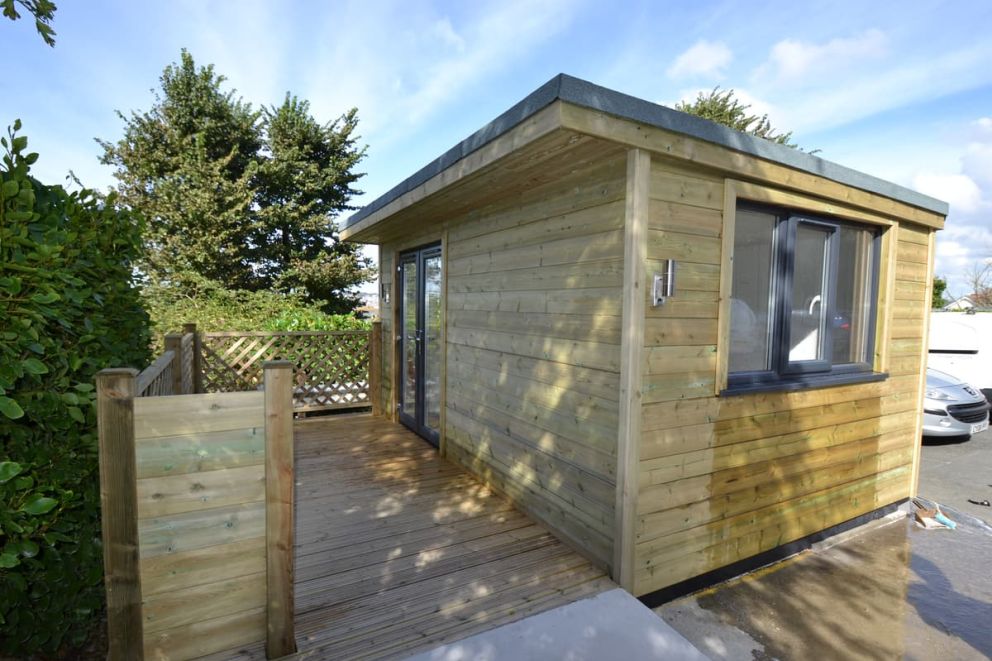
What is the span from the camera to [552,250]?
113 inches

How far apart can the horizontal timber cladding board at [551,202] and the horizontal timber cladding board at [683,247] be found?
0.28 metres

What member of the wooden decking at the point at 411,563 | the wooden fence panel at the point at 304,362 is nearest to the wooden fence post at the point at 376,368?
the wooden fence panel at the point at 304,362

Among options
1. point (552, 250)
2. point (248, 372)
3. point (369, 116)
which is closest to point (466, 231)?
point (552, 250)

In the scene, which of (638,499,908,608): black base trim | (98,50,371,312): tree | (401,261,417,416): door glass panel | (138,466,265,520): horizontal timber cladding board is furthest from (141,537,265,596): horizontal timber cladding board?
A: (98,50,371,312): tree

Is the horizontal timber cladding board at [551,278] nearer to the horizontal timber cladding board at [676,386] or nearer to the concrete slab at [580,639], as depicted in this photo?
the horizontal timber cladding board at [676,386]

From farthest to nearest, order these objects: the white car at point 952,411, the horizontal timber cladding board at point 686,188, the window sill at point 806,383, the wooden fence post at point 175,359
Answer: the white car at point 952,411 < the wooden fence post at point 175,359 < the window sill at point 806,383 < the horizontal timber cladding board at point 686,188

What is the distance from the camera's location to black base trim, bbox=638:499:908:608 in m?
2.44

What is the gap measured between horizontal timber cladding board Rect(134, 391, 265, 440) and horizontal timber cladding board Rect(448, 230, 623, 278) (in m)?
1.73

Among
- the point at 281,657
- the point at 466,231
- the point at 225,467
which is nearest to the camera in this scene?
the point at 225,467

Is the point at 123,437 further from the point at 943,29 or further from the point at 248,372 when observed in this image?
the point at 943,29

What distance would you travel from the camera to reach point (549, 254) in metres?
2.89

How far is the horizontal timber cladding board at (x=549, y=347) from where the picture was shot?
2.44m

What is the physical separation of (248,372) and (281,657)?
4482mm

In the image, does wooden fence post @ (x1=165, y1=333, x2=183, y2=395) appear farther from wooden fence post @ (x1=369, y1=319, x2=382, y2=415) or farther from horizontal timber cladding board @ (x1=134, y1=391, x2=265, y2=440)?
wooden fence post @ (x1=369, y1=319, x2=382, y2=415)
